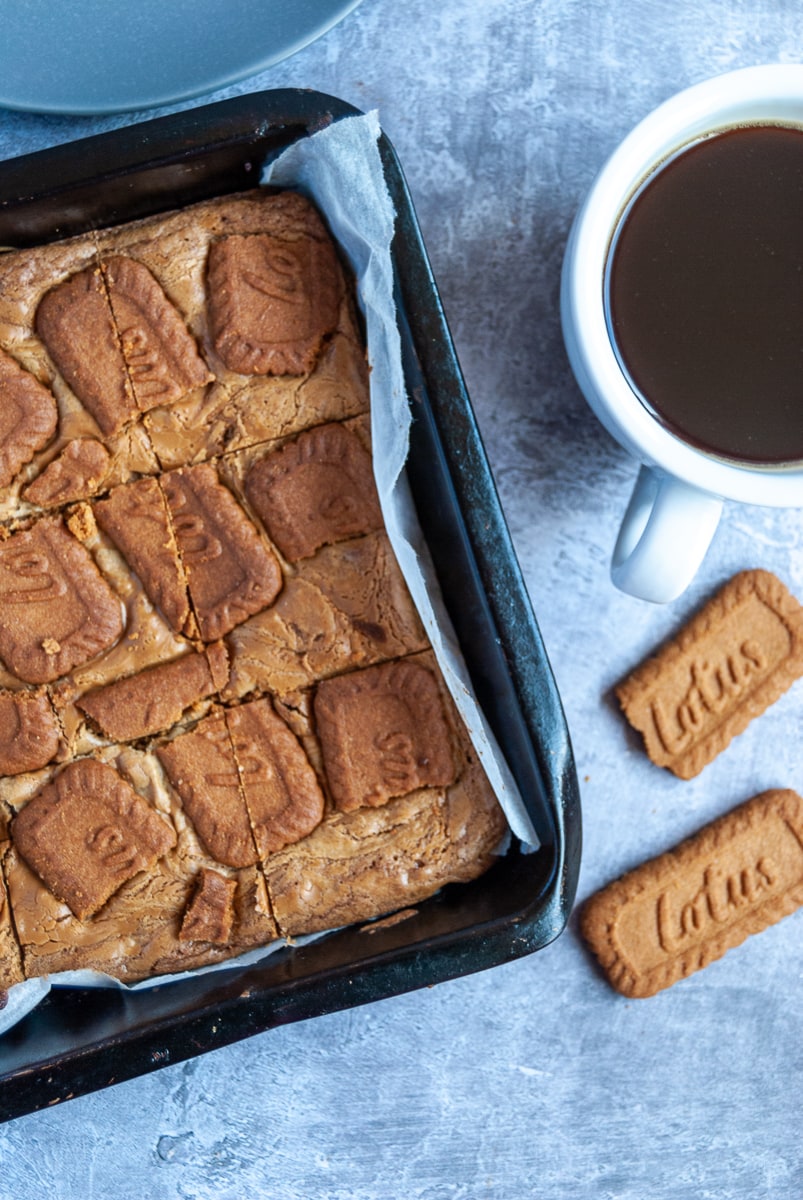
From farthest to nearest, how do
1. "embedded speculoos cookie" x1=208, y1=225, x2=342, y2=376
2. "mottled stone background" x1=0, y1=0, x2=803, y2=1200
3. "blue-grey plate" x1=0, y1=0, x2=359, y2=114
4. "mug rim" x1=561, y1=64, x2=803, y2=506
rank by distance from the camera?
"mottled stone background" x1=0, y1=0, x2=803, y2=1200
"blue-grey plate" x1=0, y1=0, x2=359, y2=114
"embedded speculoos cookie" x1=208, y1=225, x2=342, y2=376
"mug rim" x1=561, y1=64, x2=803, y2=506

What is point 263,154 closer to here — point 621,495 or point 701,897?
point 621,495

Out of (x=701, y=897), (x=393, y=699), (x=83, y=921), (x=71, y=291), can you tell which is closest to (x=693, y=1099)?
(x=701, y=897)

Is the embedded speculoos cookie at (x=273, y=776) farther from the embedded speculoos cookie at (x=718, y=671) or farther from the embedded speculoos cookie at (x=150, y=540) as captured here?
the embedded speculoos cookie at (x=718, y=671)

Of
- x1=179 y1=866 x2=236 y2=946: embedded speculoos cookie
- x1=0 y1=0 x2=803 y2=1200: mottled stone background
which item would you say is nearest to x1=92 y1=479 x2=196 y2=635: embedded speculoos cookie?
x1=179 y1=866 x2=236 y2=946: embedded speculoos cookie

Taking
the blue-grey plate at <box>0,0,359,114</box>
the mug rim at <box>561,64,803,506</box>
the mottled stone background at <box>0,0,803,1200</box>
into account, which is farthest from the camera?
the mottled stone background at <box>0,0,803,1200</box>

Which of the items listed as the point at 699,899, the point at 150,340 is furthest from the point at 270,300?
the point at 699,899

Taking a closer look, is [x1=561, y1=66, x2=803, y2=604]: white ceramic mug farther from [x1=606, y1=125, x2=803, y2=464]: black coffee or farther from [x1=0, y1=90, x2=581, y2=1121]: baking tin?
[x1=0, y1=90, x2=581, y2=1121]: baking tin

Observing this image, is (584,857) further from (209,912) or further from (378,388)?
(378,388)

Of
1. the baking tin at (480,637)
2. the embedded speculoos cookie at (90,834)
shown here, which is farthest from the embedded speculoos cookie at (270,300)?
the embedded speculoos cookie at (90,834)
